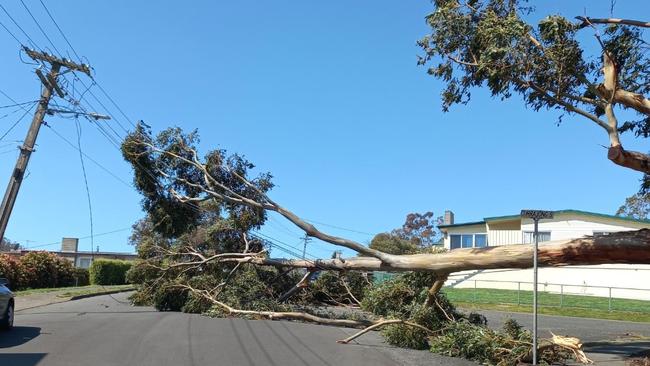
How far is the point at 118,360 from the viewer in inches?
417

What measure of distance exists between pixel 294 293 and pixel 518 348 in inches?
471

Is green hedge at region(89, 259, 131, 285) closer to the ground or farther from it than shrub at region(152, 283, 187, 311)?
farther from it

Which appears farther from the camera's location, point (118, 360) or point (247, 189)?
point (247, 189)

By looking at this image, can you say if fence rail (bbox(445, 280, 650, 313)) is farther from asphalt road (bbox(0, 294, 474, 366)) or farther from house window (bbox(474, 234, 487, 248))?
asphalt road (bbox(0, 294, 474, 366))

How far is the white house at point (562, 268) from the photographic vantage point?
36000 mm

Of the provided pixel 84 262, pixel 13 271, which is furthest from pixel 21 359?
pixel 84 262

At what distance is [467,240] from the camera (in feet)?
144

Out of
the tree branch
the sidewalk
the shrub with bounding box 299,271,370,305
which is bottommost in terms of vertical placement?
the sidewalk

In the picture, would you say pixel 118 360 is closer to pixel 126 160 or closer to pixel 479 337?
pixel 479 337

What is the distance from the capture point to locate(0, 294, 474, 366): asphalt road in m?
10.9

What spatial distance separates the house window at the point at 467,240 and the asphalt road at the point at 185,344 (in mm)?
27605

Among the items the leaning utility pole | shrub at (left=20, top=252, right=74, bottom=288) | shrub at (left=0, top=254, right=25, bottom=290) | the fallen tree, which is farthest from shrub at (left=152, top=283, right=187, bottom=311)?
A: shrub at (left=20, top=252, right=74, bottom=288)

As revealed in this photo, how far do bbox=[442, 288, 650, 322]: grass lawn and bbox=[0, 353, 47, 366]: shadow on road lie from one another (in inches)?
817

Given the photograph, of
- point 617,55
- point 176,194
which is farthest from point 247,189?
point 617,55
